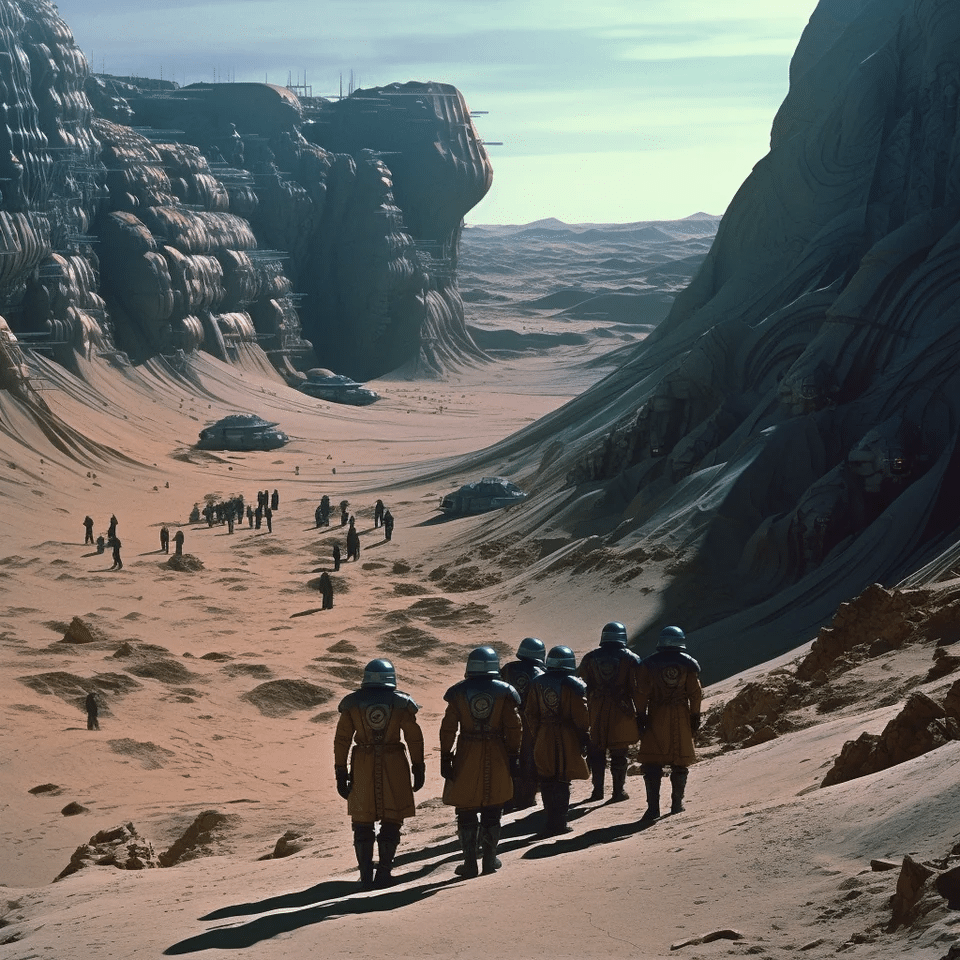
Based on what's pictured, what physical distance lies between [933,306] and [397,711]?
17293mm

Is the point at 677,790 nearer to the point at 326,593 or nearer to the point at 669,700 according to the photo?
the point at 669,700

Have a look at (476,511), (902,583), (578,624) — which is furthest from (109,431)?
(902,583)

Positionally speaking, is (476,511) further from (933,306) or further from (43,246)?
(43,246)

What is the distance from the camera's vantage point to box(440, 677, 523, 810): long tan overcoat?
390 inches

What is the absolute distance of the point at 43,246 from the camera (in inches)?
2087

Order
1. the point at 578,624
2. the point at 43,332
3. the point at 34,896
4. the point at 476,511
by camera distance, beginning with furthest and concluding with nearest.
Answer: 1. the point at 43,332
2. the point at 476,511
3. the point at 578,624
4. the point at 34,896

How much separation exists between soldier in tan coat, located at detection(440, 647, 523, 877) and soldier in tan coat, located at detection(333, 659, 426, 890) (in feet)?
0.79

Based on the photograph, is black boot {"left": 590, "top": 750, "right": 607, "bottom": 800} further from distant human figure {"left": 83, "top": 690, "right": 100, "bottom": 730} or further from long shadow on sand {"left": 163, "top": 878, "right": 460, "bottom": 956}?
distant human figure {"left": 83, "top": 690, "right": 100, "bottom": 730}

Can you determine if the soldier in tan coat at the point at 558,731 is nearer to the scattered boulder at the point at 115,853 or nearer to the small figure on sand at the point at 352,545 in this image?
the scattered boulder at the point at 115,853

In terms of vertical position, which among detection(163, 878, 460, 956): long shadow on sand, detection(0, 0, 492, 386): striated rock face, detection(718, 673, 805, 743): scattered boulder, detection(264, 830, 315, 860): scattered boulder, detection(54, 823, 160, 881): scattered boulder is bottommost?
detection(264, 830, 315, 860): scattered boulder

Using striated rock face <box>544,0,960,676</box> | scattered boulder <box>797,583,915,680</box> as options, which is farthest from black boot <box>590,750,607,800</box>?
striated rock face <box>544,0,960,676</box>

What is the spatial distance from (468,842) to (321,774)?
7346 mm

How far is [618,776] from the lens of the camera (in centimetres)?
1173

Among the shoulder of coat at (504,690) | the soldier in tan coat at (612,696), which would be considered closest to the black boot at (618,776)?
the soldier in tan coat at (612,696)
